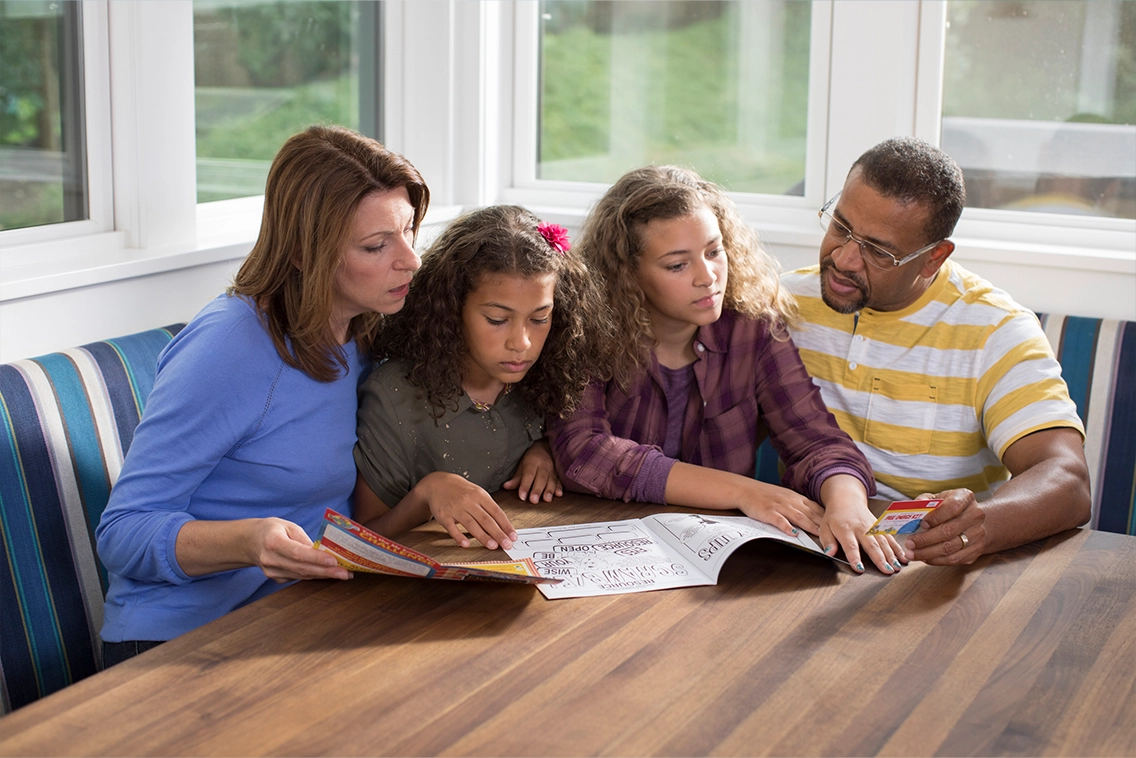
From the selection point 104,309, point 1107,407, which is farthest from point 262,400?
point 1107,407

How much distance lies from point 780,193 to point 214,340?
1.83 meters

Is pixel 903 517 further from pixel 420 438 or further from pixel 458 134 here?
pixel 458 134

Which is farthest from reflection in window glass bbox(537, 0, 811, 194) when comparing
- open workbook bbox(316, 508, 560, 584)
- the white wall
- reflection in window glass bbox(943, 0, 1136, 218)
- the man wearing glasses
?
open workbook bbox(316, 508, 560, 584)

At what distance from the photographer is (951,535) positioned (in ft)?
4.78

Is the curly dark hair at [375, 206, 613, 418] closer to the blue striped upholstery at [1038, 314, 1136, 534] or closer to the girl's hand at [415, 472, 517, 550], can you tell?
the girl's hand at [415, 472, 517, 550]

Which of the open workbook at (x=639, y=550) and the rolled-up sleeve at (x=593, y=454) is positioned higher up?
the rolled-up sleeve at (x=593, y=454)

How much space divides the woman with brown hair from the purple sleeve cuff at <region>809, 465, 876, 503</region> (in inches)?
27.9

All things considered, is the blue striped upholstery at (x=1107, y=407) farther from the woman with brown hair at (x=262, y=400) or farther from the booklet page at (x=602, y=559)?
the woman with brown hair at (x=262, y=400)

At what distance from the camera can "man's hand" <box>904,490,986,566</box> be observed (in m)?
1.45

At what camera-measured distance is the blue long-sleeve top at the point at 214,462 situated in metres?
1.46

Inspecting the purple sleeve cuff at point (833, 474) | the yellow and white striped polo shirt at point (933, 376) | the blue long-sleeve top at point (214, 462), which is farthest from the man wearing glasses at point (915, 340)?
the blue long-sleeve top at point (214, 462)

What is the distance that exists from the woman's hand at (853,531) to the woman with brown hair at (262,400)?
0.71m

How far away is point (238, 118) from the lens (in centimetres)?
263

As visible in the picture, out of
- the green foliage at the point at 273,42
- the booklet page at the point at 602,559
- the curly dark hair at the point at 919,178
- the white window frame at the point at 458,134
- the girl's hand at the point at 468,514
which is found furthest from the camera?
the green foliage at the point at 273,42
